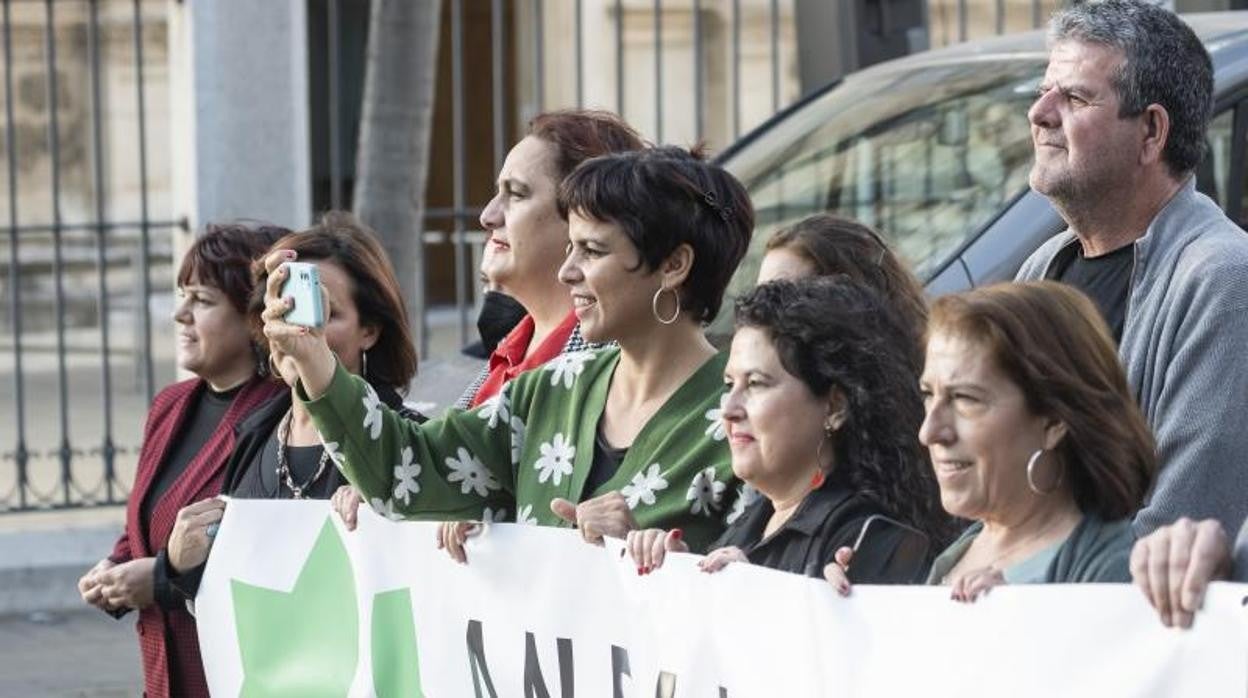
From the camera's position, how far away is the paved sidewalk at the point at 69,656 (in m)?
8.24

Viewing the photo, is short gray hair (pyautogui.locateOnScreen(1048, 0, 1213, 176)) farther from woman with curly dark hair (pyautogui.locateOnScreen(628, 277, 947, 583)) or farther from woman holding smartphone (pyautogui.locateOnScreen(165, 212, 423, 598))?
woman holding smartphone (pyautogui.locateOnScreen(165, 212, 423, 598))

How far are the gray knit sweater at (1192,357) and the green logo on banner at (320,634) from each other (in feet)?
4.93

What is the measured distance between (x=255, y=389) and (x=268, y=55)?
4657 millimetres

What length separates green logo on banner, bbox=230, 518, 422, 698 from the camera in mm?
4812

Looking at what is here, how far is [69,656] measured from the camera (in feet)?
28.9

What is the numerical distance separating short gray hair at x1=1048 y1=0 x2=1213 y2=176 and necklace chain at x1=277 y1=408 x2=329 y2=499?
172 cm

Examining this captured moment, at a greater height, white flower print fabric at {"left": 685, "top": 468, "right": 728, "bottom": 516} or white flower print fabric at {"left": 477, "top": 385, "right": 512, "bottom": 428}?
white flower print fabric at {"left": 477, "top": 385, "right": 512, "bottom": 428}

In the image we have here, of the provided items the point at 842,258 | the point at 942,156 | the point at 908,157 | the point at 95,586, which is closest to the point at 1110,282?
the point at 842,258

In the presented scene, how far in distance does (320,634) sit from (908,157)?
8.39ft

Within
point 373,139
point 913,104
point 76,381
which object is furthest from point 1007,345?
point 76,381

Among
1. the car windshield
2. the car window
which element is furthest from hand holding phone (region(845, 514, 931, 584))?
the car window

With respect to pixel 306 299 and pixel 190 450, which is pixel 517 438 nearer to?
pixel 306 299

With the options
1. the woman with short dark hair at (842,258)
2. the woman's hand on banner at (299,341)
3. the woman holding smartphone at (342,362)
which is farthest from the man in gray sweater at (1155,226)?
the woman holding smartphone at (342,362)

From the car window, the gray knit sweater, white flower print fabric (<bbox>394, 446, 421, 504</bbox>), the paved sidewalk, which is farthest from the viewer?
the paved sidewalk
